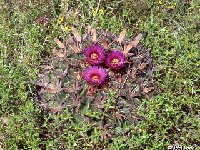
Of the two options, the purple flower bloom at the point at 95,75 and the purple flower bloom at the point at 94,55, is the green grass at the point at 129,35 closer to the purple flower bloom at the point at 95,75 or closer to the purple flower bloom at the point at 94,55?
the purple flower bloom at the point at 95,75

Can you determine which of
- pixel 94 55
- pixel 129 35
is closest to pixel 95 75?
pixel 94 55

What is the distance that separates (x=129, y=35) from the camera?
169 inches

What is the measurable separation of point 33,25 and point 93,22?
1.87ft

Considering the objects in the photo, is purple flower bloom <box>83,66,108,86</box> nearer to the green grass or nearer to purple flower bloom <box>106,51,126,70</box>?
purple flower bloom <box>106,51,126,70</box>

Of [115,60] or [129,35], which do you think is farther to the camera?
[129,35]

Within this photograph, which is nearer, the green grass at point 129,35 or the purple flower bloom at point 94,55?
the green grass at point 129,35

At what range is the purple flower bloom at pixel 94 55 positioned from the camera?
132 inches

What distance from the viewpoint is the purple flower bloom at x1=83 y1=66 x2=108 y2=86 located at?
131 inches

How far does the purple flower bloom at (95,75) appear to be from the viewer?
10.9 ft

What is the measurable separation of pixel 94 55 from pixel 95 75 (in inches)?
6.2

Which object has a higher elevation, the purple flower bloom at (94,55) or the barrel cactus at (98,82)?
the purple flower bloom at (94,55)

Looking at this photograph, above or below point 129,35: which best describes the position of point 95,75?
below

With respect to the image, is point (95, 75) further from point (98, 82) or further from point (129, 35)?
point (129, 35)

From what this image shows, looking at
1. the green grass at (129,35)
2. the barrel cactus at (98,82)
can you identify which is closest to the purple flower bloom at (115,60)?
the barrel cactus at (98,82)
